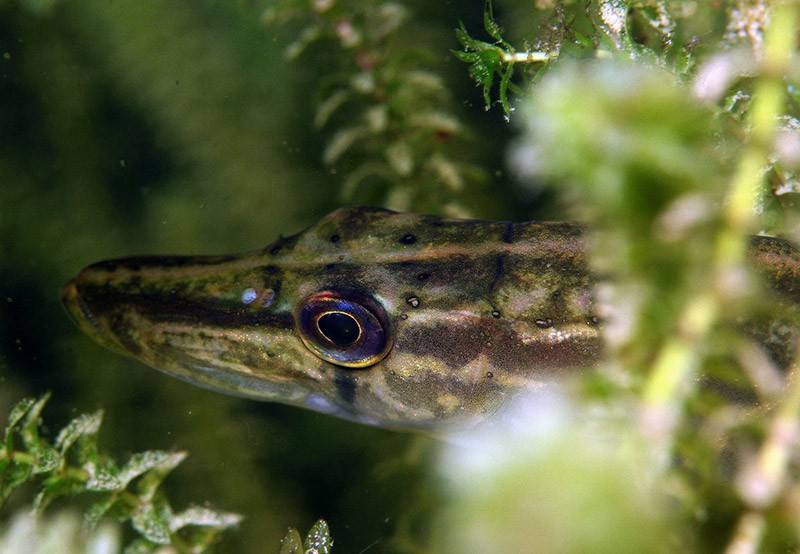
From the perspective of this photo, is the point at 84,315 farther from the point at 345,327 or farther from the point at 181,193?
the point at 181,193

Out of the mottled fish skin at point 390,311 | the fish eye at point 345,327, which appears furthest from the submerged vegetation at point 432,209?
the fish eye at point 345,327

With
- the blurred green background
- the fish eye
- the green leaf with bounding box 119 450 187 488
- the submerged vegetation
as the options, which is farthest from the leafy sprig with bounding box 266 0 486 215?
the green leaf with bounding box 119 450 187 488

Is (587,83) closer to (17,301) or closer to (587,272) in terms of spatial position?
(587,272)

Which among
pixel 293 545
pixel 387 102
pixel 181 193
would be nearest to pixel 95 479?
pixel 293 545

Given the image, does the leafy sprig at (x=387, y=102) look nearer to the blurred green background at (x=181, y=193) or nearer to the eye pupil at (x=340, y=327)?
the blurred green background at (x=181, y=193)

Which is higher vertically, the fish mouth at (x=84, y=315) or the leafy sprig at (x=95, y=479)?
the fish mouth at (x=84, y=315)

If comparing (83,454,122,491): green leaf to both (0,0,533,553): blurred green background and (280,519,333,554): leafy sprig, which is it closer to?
(280,519,333,554): leafy sprig
